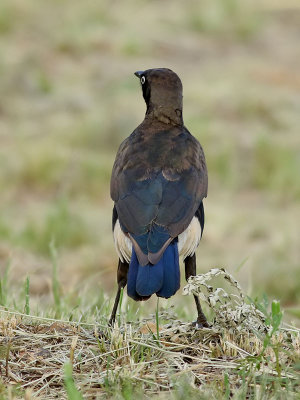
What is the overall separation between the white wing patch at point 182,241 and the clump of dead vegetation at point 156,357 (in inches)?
13.4

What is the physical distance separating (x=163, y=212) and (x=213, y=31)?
15.3 metres

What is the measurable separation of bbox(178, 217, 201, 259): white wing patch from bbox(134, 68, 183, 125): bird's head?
0.70 meters

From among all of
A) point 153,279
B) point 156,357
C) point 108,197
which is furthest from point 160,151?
point 108,197

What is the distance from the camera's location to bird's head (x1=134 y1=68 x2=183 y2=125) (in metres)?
4.66

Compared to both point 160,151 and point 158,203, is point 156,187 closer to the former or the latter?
point 158,203

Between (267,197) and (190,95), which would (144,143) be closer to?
(267,197)

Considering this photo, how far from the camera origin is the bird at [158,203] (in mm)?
3799

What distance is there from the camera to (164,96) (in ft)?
15.3

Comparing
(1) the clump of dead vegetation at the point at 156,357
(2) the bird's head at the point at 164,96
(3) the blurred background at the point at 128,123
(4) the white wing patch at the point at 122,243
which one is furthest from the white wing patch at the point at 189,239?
(3) the blurred background at the point at 128,123

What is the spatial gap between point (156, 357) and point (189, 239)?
0.76 m

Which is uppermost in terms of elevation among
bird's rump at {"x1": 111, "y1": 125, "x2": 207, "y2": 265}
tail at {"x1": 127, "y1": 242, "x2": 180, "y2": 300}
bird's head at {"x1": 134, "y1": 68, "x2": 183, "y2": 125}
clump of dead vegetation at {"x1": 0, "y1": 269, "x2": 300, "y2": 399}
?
bird's head at {"x1": 134, "y1": 68, "x2": 183, "y2": 125}

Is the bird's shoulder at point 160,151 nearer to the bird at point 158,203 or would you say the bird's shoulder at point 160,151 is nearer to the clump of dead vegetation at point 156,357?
the bird at point 158,203

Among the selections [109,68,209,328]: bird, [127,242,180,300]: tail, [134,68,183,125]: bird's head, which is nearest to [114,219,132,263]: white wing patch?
[109,68,209,328]: bird

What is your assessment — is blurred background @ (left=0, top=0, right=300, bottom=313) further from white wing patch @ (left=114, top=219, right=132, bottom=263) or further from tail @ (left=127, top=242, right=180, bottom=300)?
tail @ (left=127, top=242, right=180, bottom=300)
